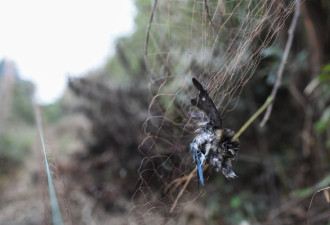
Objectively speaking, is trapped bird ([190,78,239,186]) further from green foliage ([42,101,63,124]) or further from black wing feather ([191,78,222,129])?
green foliage ([42,101,63,124])

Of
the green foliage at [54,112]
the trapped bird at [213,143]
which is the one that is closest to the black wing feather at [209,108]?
the trapped bird at [213,143]

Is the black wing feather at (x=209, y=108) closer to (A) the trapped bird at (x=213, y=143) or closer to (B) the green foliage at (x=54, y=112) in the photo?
(A) the trapped bird at (x=213, y=143)

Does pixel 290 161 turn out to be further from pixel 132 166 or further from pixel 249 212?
pixel 132 166

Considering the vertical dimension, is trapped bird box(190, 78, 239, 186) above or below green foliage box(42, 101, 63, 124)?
below

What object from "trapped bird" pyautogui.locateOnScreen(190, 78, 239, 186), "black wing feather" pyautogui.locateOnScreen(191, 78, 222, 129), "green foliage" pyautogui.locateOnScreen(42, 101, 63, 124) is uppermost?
"green foliage" pyautogui.locateOnScreen(42, 101, 63, 124)

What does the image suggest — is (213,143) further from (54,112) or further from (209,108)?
(54,112)

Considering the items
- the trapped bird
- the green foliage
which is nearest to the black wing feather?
the trapped bird

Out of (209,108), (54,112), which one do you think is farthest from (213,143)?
(54,112)

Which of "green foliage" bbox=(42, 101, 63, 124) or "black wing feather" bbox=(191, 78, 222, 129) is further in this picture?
"green foliage" bbox=(42, 101, 63, 124)
